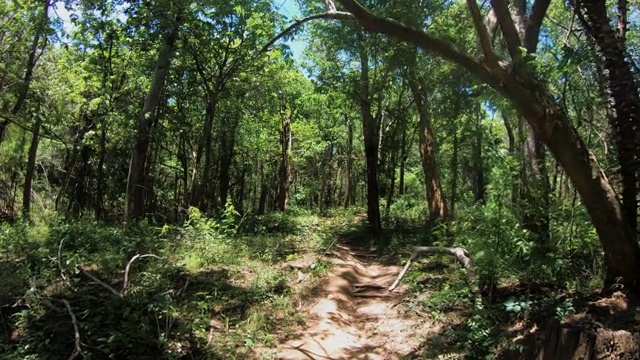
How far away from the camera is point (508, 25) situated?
5453 millimetres

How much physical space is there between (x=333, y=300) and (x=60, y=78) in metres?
13.7

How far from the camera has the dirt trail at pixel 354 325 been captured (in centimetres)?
610

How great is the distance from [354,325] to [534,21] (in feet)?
19.5

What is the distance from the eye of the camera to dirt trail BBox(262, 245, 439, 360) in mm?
6102

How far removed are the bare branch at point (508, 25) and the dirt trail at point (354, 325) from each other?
3.59m

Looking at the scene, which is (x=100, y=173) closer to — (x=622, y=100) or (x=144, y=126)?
(x=144, y=126)

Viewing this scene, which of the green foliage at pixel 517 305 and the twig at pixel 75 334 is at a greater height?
the green foliage at pixel 517 305

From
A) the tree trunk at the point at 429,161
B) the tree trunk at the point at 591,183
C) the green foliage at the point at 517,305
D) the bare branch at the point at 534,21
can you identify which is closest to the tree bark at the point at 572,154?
the tree trunk at the point at 591,183

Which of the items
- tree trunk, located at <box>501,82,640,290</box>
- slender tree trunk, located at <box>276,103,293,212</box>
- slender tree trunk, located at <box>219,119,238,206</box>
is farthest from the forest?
slender tree trunk, located at <box>276,103,293,212</box>

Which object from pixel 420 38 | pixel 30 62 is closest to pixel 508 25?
pixel 420 38

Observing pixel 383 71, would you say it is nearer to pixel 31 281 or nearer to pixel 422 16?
pixel 422 16

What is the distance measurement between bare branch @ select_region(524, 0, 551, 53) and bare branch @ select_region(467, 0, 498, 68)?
3.67 m

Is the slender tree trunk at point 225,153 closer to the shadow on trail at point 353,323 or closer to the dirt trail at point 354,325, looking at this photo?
the shadow on trail at point 353,323

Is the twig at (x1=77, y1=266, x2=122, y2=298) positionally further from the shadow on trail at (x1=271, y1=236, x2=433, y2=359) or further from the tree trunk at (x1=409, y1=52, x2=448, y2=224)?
the tree trunk at (x1=409, y1=52, x2=448, y2=224)
